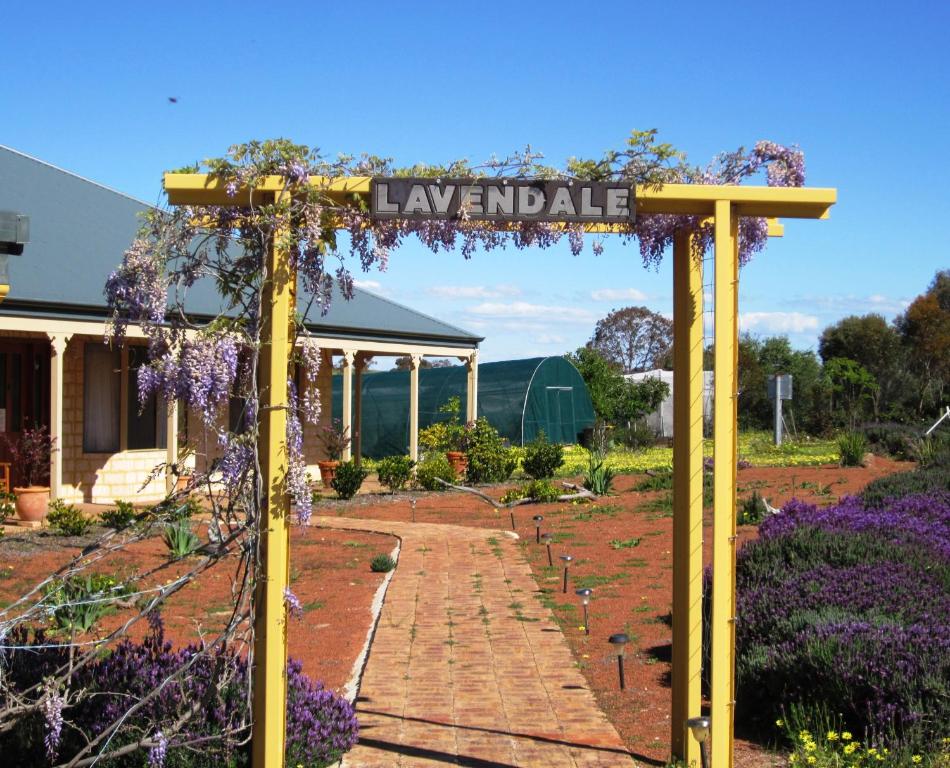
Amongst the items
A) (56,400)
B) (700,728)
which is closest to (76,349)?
(56,400)

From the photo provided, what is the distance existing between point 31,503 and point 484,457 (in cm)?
946

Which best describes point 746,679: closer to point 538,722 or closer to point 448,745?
point 538,722

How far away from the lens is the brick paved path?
5.57 metres

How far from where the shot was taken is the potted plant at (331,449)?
20.0 metres

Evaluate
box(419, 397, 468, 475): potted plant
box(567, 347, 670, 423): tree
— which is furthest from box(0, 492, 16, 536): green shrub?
box(567, 347, 670, 423): tree

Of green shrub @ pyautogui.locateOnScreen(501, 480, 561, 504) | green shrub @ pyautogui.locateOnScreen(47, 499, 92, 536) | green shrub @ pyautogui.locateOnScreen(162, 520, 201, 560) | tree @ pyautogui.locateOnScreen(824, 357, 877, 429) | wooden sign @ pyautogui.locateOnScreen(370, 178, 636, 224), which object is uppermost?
wooden sign @ pyautogui.locateOnScreen(370, 178, 636, 224)

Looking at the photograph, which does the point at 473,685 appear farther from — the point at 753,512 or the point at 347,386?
the point at 347,386

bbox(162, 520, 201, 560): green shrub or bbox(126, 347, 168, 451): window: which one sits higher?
bbox(126, 347, 168, 451): window

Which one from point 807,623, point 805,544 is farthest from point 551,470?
point 807,623

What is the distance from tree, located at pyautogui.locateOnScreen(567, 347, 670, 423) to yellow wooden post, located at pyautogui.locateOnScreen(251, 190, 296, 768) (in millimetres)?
31350

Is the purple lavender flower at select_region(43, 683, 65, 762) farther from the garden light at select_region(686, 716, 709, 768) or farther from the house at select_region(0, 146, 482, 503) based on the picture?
the house at select_region(0, 146, 482, 503)

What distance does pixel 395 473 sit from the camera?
64.7 ft

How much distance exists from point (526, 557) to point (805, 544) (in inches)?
194

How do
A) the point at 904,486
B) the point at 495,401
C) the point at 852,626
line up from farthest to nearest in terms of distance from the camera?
the point at 495,401, the point at 904,486, the point at 852,626
